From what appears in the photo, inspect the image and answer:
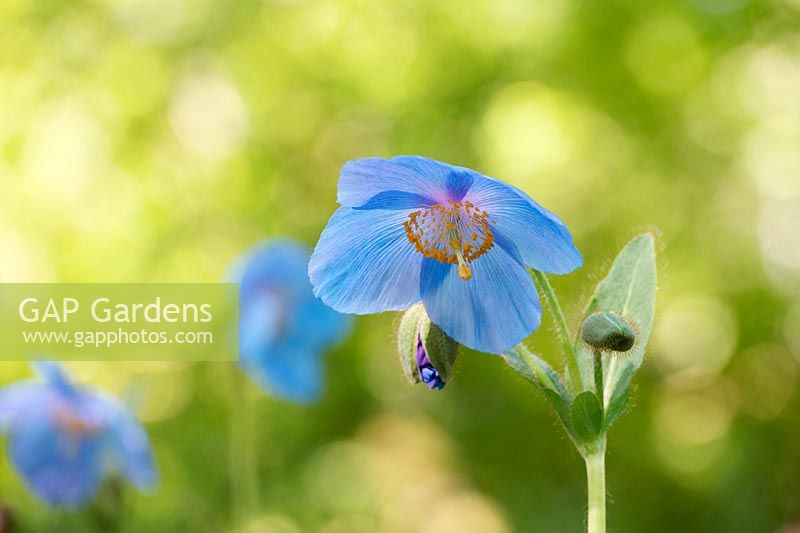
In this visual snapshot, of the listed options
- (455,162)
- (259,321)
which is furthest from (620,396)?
(455,162)

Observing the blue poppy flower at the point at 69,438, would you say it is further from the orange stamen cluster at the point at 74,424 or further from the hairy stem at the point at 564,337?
the hairy stem at the point at 564,337

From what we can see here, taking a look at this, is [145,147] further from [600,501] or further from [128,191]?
[600,501]

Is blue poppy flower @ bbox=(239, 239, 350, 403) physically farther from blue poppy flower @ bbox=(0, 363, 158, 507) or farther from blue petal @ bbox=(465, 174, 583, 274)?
blue petal @ bbox=(465, 174, 583, 274)

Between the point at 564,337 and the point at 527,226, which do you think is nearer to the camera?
the point at 564,337

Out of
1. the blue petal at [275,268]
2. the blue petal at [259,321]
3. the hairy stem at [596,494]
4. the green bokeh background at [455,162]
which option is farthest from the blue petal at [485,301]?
the green bokeh background at [455,162]

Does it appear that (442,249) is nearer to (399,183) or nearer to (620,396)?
(399,183)

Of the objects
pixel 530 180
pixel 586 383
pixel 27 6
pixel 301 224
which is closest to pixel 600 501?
pixel 586 383

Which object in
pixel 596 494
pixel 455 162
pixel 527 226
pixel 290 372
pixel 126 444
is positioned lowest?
pixel 596 494
